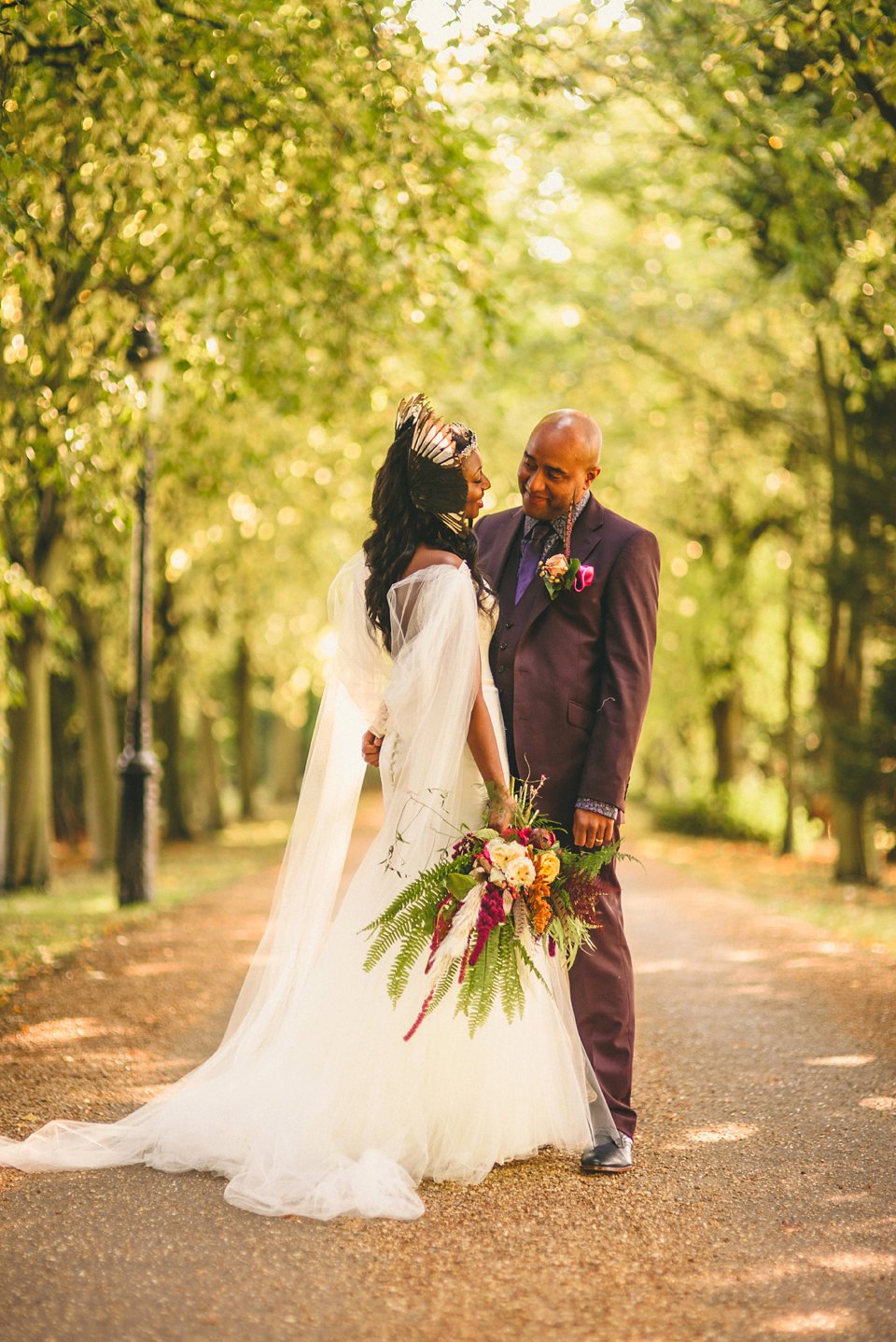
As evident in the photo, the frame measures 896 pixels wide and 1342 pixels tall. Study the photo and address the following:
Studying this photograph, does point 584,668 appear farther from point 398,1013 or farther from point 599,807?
point 398,1013

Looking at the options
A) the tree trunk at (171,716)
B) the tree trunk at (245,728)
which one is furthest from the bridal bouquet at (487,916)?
the tree trunk at (245,728)

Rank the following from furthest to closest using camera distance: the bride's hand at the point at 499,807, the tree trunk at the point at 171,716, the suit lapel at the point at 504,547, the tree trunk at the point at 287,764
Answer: the tree trunk at the point at 287,764
the tree trunk at the point at 171,716
the suit lapel at the point at 504,547
the bride's hand at the point at 499,807

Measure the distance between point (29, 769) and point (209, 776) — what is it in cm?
856

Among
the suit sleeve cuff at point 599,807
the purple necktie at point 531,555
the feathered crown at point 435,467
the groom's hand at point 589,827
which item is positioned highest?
the feathered crown at point 435,467

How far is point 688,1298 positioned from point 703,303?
13.3 m

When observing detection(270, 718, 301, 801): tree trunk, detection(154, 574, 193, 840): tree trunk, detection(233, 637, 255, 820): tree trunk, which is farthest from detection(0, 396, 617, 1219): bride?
detection(270, 718, 301, 801): tree trunk

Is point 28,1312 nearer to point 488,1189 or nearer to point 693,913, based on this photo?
point 488,1189

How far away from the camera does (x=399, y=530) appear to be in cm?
413

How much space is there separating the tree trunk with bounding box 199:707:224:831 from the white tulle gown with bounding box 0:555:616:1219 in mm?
14998

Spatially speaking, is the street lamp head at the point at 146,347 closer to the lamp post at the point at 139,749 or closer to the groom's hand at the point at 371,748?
the lamp post at the point at 139,749

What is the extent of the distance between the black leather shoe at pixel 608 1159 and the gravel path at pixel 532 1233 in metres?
0.04

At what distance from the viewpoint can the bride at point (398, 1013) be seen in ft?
12.8

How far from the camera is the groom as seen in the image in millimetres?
4125

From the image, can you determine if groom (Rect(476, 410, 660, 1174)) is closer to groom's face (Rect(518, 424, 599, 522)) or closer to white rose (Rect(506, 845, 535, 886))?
groom's face (Rect(518, 424, 599, 522))
